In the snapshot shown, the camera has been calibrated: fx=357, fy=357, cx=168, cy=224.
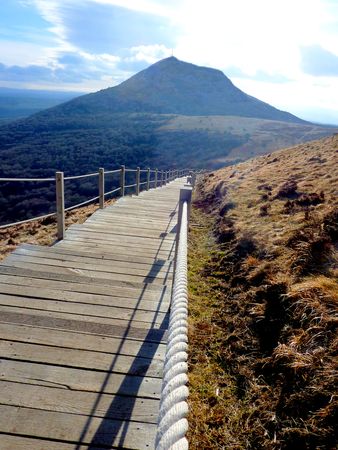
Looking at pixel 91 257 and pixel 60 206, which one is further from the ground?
pixel 60 206

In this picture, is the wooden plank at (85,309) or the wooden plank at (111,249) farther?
the wooden plank at (111,249)

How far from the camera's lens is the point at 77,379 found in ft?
8.97

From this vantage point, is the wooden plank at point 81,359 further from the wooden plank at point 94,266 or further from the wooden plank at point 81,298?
the wooden plank at point 94,266

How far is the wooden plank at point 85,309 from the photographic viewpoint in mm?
3676

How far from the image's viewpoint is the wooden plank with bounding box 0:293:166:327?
145 inches

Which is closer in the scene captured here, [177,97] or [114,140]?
[114,140]

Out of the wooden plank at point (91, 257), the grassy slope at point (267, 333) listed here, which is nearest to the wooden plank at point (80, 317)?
the grassy slope at point (267, 333)

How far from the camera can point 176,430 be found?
1230mm

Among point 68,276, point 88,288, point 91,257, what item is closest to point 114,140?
point 91,257

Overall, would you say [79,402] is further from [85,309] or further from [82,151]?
[82,151]

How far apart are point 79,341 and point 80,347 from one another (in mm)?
89

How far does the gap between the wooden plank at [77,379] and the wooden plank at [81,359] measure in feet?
0.17

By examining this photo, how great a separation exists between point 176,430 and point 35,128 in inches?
4221

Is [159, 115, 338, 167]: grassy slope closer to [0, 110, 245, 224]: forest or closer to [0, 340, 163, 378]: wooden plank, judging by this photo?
[0, 110, 245, 224]: forest
